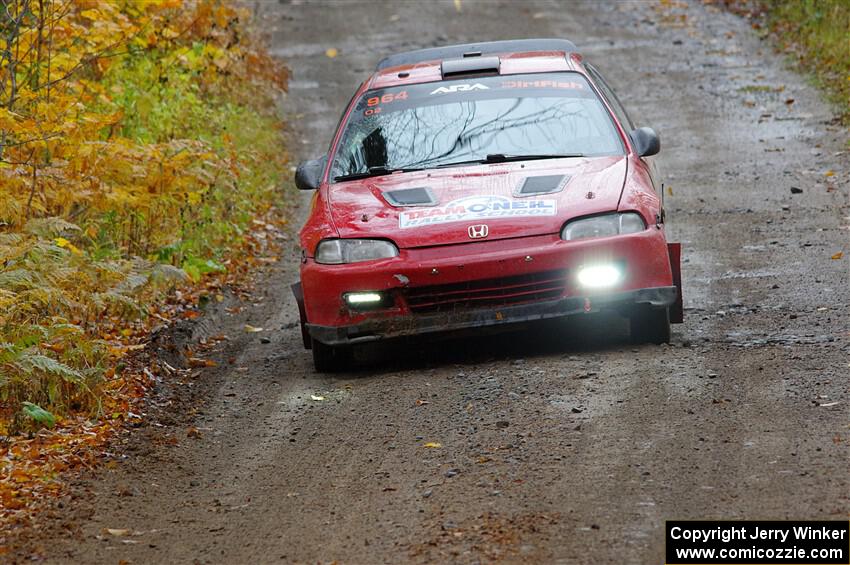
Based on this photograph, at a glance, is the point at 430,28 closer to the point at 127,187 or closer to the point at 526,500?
the point at 127,187

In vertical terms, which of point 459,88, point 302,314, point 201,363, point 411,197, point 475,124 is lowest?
point 201,363

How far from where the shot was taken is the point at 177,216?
11547 mm

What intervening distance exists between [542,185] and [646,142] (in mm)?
1032

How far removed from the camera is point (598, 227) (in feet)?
23.5

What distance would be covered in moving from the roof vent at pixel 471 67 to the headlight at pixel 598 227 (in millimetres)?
2168

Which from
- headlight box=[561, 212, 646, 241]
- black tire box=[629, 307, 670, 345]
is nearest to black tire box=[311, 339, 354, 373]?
headlight box=[561, 212, 646, 241]

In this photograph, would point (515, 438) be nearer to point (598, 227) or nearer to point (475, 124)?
point (598, 227)

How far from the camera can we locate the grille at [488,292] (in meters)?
7.15

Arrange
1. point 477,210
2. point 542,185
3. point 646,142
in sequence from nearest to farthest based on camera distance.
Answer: point 477,210 < point 542,185 < point 646,142

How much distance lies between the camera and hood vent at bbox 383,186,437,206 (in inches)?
297

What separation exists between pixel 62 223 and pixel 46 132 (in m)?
1.17

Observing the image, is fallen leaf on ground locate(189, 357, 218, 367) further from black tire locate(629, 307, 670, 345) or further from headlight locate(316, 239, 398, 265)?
black tire locate(629, 307, 670, 345)

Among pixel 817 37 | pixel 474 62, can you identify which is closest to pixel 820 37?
pixel 817 37

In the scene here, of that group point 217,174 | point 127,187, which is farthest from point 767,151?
point 127,187
